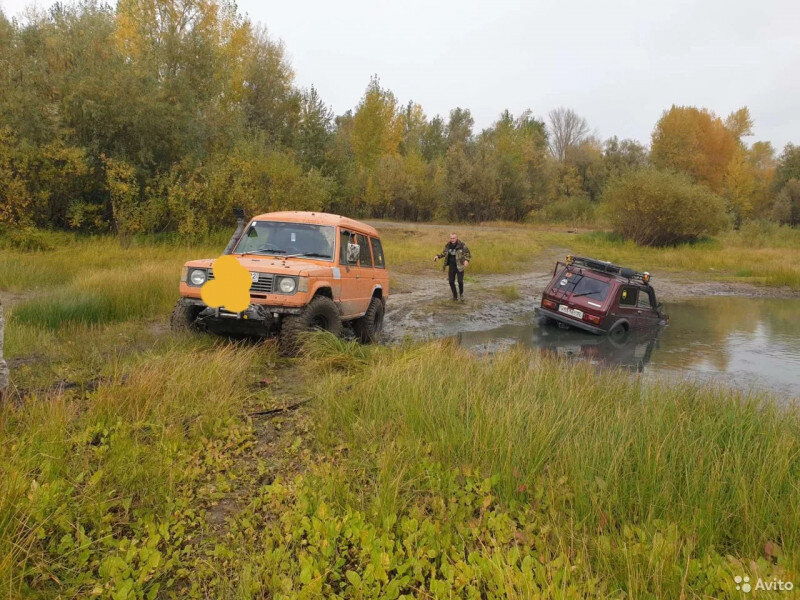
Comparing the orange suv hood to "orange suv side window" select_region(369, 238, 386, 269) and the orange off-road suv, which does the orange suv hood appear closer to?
the orange off-road suv

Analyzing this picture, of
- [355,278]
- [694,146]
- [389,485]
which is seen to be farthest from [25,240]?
[694,146]

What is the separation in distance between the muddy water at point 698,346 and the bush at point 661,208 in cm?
1547

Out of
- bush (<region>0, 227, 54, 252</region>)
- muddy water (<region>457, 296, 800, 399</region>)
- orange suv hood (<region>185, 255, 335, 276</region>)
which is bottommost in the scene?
muddy water (<region>457, 296, 800, 399</region>)

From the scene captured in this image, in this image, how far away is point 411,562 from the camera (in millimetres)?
2783

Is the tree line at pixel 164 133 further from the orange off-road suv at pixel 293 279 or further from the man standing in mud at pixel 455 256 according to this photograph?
the orange off-road suv at pixel 293 279

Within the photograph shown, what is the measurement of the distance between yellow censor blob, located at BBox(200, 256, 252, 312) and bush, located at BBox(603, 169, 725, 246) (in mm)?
28736

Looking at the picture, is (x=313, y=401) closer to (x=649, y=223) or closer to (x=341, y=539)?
(x=341, y=539)

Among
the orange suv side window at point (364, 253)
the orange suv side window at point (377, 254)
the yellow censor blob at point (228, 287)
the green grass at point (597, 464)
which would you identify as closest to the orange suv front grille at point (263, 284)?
the yellow censor blob at point (228, 287)

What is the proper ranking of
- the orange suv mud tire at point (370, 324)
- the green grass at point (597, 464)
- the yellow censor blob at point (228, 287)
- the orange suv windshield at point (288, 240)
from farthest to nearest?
the orange suv mud tire at point (370, 324) < the orange suv windshield at point (288, 240) < the yellow censor blob at point (228, 287) < the green grass at point (597, 464)

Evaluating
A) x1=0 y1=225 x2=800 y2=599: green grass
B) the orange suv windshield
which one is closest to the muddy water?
the orange suv windshield

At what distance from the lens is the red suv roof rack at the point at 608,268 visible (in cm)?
1145

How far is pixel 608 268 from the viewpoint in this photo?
11.6 metres

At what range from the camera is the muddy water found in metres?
9.47

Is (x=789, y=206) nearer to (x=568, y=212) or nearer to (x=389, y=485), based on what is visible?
(x=568, y=212)
